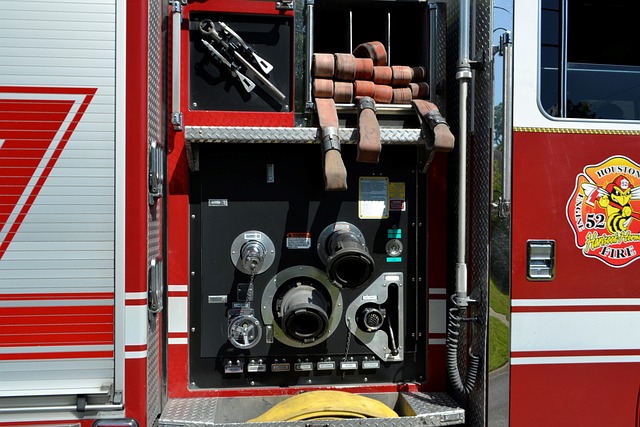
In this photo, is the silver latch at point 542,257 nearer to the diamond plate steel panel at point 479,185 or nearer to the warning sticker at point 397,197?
the diamond plate steel panel at point 479,185

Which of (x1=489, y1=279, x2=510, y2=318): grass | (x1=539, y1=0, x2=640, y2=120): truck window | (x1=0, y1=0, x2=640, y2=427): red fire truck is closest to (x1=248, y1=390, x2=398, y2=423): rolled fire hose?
(x1=0, y1=0, x2=640, y2=427): red fire truck

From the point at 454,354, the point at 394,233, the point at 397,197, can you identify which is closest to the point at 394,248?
the point at 394,233

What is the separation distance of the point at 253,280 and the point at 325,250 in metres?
0.41

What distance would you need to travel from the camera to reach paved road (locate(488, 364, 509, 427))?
243cm

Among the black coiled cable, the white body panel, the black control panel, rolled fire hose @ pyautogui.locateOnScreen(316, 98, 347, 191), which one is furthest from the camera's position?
the black control panel

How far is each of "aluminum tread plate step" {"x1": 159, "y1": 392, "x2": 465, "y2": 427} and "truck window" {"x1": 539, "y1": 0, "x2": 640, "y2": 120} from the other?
155 cm

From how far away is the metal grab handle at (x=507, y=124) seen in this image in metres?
2.40

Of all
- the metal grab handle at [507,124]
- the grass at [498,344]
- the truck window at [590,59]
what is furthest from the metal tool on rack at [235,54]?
the grass at [498,344]

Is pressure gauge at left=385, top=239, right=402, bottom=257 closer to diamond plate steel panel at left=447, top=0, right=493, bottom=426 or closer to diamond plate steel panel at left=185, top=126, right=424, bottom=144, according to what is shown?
diamond plate steel panel at left=447, top=0, right=493, bottom=426

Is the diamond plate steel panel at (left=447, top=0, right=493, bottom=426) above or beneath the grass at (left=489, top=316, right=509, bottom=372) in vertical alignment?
above

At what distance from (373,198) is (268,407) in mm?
1229

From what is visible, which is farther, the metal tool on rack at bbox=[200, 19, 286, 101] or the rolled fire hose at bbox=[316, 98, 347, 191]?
the metal tool on rack at bbox=[200, 19, 286, 101]

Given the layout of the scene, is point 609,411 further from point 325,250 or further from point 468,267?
point 325,250

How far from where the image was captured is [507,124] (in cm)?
242
